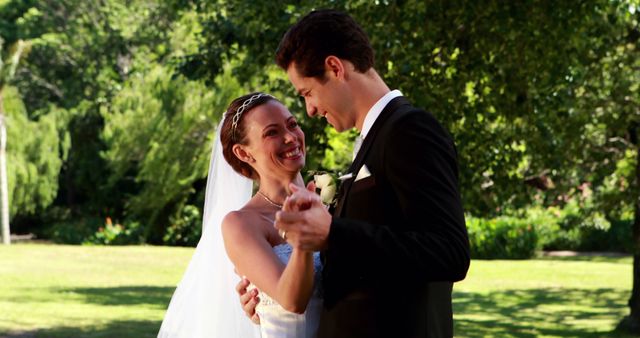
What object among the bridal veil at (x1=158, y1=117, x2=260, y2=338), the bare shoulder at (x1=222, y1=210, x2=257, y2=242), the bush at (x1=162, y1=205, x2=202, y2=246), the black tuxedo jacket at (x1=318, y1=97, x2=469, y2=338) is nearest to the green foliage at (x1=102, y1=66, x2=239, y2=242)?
the bush at (x1=162, y1=205, x2=202, y2=246)

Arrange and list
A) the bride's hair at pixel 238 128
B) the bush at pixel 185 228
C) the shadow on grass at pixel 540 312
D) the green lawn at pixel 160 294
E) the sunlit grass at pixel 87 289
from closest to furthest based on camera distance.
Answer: the bride's hair at pixel 238 128, the sunlit grass at pixel 87 289, the green lawn at pixel 160 294, the shadow on grass at pixel 540 312, the bush at pixel 185 228

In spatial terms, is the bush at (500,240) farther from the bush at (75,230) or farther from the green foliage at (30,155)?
the green foliage at (30,155)

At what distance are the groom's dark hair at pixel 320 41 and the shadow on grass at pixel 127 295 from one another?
16.4 m

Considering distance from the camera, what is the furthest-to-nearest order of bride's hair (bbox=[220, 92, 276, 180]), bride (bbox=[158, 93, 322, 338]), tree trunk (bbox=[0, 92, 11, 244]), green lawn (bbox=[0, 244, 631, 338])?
tree trunk (bbox=[0, 92, 11, 244])
green lawn (bbox=[0, 244, 631, 338])
bride's hair (bbox=[220, 92, 276, 180])
bride (bbox=[158, 93, 322, 338])

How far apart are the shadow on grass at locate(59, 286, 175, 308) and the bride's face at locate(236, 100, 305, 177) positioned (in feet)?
50.3

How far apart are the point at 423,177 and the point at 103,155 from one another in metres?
38.5

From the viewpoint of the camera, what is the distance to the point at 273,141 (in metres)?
3.98

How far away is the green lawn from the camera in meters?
16.8

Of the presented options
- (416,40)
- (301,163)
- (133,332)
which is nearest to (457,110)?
(416,40)

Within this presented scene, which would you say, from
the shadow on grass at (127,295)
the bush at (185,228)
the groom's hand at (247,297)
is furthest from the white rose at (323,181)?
the bush at (185,228)

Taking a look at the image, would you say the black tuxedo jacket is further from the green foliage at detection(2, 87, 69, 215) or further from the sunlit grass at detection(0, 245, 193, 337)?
the green foliage at detection(2, 87, 69, 215)

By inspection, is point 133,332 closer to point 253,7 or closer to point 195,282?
point 253,7

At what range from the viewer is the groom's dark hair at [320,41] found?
2.98 meters

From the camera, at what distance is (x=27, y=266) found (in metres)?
28.6
